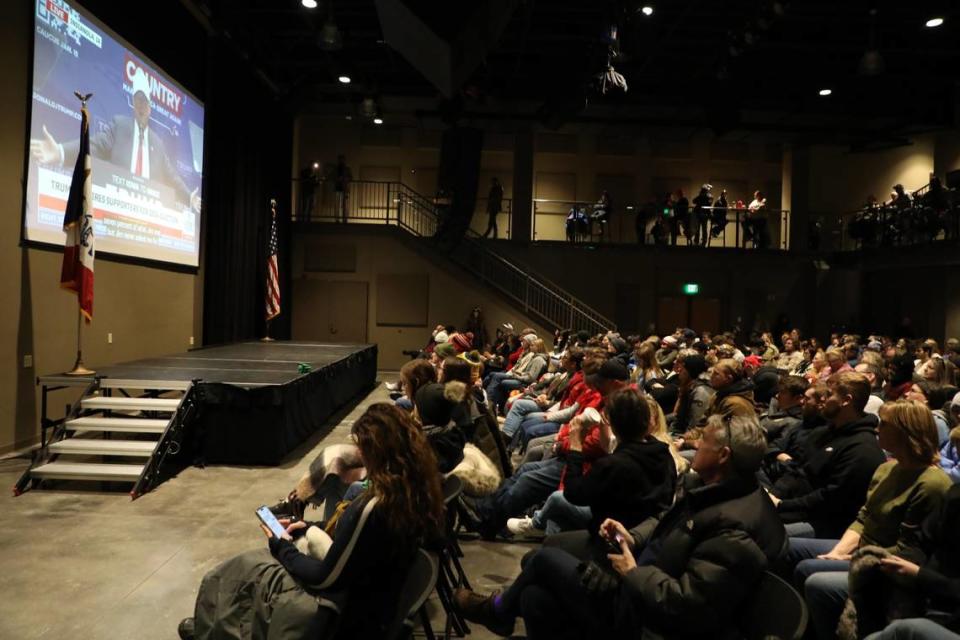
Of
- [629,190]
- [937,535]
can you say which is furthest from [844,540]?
[629,190]

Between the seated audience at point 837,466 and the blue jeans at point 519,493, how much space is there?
1.21 meters

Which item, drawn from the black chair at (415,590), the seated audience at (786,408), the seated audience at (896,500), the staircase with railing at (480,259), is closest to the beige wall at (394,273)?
the staircase with railing at (480,259)

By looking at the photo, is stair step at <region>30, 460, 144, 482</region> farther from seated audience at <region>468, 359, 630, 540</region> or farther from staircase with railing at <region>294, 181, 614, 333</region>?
staircase with railing at <region>294, 181, 614, 333</region>

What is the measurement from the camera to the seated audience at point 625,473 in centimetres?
256

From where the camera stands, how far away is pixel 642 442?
2703 millimetres

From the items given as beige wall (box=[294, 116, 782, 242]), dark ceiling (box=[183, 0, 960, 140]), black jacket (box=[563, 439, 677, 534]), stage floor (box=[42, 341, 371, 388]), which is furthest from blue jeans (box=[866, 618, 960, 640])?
beige wall (box=[294, 116, 782, 242])

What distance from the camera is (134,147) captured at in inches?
312

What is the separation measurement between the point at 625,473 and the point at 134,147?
738 centimetres

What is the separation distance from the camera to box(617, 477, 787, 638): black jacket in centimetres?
187

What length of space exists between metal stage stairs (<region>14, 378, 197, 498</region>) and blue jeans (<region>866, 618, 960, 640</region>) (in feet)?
14.5

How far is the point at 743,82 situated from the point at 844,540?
13.1 meters

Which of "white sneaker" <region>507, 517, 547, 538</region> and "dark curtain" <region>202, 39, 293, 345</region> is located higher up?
"dark curtain" <region>202, 39, 293, 345</region>

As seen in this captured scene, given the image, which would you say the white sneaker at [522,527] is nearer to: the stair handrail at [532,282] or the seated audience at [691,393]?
the seated audience at [691,393]

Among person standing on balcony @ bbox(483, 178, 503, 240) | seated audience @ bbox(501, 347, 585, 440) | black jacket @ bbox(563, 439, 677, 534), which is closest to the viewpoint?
black jacket @ bbox(563, 439, 677, 534)
